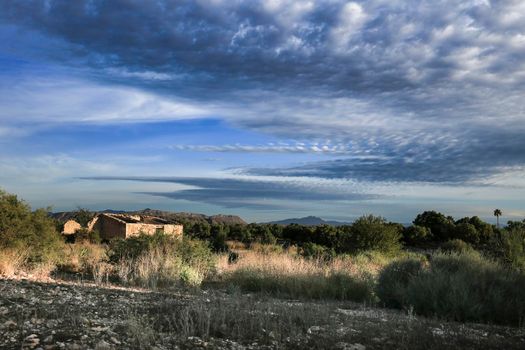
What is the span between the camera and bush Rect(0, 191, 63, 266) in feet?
60.2

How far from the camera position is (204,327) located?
815cm

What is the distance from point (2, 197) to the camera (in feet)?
64.2

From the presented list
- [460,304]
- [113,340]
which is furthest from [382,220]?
[113,340]

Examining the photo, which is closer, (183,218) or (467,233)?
(467,233)

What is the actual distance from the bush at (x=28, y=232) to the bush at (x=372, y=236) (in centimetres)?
1644

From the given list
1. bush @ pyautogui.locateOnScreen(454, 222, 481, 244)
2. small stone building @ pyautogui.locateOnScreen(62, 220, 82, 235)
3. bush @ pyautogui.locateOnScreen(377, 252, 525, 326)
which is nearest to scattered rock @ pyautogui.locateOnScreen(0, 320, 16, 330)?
bush @ pyautogui.locateOnScreen(377, 252, 525, 326)

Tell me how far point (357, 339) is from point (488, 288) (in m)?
5.82

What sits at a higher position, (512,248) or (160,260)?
(512,248)

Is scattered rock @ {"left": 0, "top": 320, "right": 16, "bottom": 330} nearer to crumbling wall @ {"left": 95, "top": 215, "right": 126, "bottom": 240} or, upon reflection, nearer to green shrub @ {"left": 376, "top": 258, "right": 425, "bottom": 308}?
green shrub @ {"left": 376, "top": 258, "right": 425, "bottom": 308}

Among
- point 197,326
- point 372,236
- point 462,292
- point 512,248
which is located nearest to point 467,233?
point 372,236

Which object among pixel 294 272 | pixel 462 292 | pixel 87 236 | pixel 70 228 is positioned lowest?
pixel 87 236

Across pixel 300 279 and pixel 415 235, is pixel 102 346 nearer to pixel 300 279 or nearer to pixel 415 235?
pixel 300 279

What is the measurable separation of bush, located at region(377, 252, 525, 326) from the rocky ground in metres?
1.52

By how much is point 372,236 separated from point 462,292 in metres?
19.1
